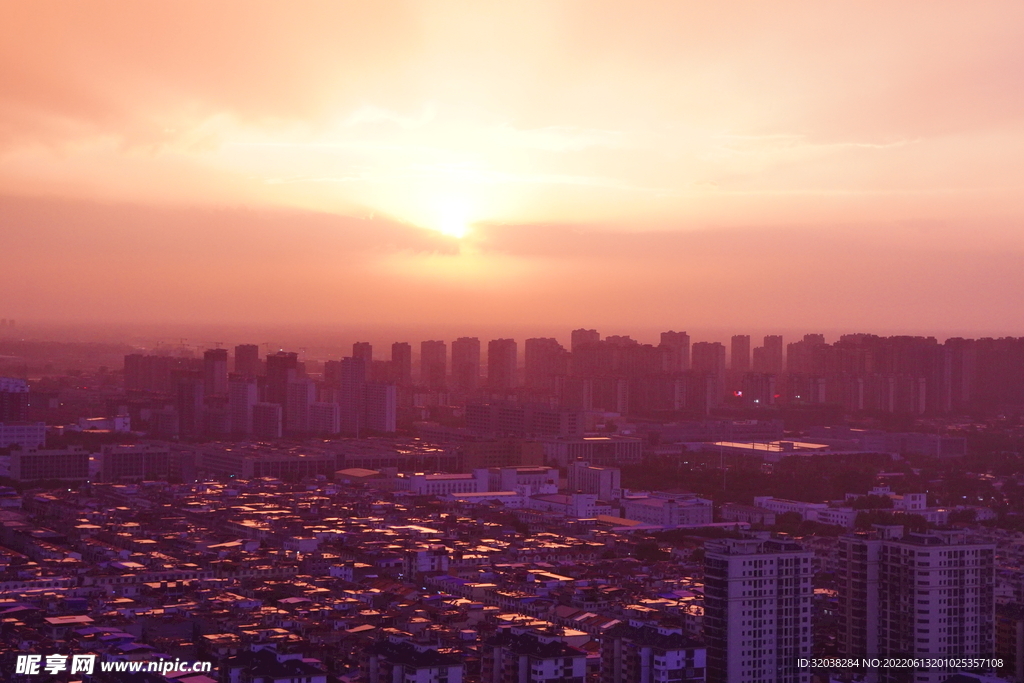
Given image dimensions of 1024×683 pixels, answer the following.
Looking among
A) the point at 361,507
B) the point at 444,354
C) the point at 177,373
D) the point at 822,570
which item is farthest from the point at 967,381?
the point at 822,570

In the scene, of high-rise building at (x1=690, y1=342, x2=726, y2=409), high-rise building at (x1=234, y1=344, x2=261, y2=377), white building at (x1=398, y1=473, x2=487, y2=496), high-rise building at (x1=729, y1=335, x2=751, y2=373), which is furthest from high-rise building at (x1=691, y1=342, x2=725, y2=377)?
white building at (x1=398, y1=473, x2=487, y2=496)

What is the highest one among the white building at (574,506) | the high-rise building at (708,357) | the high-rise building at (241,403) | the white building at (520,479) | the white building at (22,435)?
the high-rise building at (708,357)

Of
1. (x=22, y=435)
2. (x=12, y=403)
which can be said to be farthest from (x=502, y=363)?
(x=22, y=435)

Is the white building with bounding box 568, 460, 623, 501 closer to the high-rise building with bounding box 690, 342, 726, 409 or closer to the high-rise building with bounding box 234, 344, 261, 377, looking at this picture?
the high-rise building with bounding box 690, 342, 726, 409

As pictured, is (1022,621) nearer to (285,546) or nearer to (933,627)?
(933,627)

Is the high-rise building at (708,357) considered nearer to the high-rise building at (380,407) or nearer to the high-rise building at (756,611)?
the high-rise building at (380,407)

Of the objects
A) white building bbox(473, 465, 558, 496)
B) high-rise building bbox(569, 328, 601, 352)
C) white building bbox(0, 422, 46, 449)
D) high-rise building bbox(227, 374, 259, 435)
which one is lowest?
white building bbox(473, 465, 558, 496)

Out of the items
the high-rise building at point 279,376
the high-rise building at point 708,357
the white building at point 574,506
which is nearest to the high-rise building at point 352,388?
the high-rise building at point 279,376
